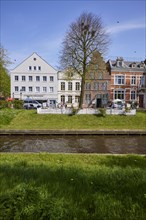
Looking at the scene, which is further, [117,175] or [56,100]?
[56,100]

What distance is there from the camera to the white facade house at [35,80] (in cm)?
5347

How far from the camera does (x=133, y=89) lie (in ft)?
163

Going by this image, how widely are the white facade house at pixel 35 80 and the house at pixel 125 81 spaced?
15.2 m

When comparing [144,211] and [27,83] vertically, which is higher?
[27,83]

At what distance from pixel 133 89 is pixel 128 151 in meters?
37.9

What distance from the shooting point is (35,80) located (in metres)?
54.1

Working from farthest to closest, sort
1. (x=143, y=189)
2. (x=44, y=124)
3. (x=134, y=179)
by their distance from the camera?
(x=44, y=124), (x=134, y=179), (x=143, y=189)

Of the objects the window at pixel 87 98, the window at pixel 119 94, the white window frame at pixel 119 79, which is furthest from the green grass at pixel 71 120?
the window at pixel 87 98

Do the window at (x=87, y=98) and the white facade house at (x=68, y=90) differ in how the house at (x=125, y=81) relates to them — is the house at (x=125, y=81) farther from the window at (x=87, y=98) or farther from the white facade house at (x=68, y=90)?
the white facade house at (x=68, y=90)

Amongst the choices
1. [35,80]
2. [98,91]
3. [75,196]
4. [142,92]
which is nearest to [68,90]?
[98,91]

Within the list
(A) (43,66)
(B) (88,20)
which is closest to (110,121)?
(B) (88,20)

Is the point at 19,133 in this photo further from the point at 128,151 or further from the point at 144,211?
the point at 144,211

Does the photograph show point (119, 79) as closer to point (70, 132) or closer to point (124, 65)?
point (124, 65)

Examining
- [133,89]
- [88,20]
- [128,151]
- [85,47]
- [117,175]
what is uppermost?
[88,20]
